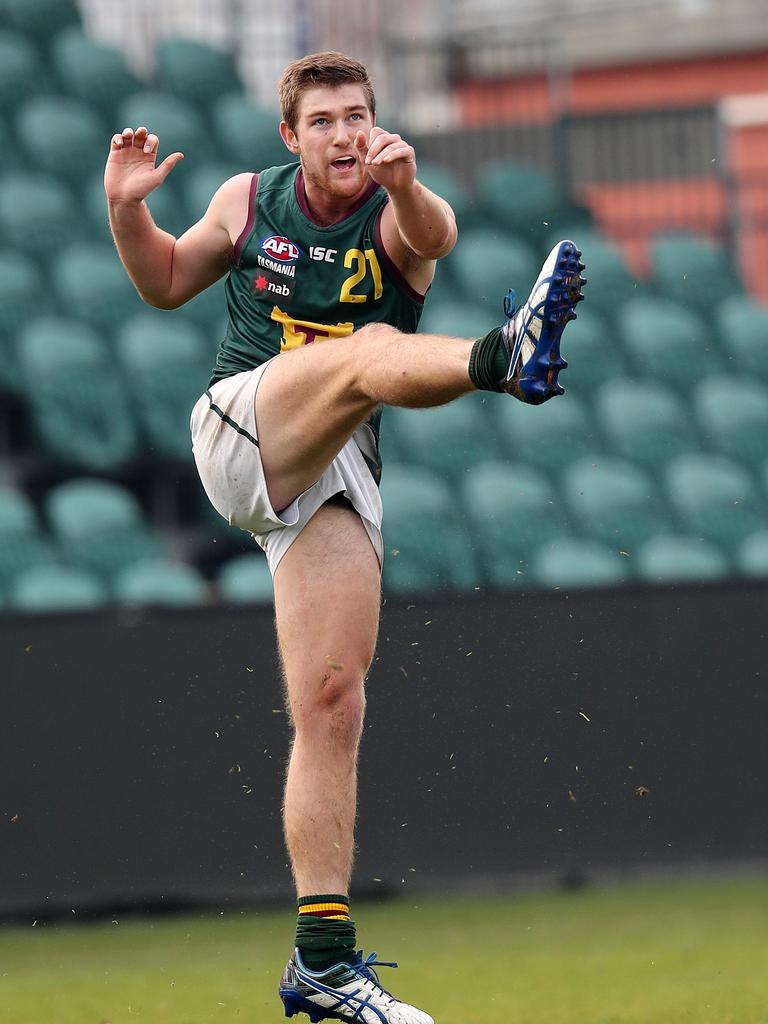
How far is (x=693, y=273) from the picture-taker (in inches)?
526


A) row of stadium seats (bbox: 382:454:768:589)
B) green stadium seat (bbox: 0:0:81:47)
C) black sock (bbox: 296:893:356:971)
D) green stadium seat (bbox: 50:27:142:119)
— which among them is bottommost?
row of stadium seats (bbox: 382:454:768:589)

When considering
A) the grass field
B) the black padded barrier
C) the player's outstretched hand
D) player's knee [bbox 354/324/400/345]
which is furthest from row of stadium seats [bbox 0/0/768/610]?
player's knee [bbox 354/324/400/345]

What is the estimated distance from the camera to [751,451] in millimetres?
12258

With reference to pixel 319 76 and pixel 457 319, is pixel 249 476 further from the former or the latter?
pixel 457 319

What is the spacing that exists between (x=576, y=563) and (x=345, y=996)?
6.34m

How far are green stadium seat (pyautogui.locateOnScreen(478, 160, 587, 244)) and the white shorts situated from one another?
8.61 meters

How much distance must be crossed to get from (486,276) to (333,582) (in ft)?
26.6

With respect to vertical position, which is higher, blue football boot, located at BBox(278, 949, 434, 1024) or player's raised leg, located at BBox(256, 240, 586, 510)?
player's raised leg, located at BBox(256, 240, 586, 510)

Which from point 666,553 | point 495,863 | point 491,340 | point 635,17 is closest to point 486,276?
point 666,553

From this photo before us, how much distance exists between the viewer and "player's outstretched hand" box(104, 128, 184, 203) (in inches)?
187

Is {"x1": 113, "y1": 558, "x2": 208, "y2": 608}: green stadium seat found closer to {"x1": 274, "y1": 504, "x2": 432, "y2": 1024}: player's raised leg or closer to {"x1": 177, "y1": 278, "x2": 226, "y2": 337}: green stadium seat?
{"x1": 177, "y1": 278, "x2": 226, "y2": 337}: green stadium seat

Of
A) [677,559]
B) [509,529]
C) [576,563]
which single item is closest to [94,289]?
[509,529]

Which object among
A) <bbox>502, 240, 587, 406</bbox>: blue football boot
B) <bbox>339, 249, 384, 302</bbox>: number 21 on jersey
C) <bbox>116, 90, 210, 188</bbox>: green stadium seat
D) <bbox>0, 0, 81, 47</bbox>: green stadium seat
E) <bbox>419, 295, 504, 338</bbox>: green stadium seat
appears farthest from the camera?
<bbox>0, 0, 81, 47</bbox>: green stadium seat

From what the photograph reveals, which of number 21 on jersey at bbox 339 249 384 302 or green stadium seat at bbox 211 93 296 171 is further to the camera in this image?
green stadium seat at bbox 211 93 296 171
